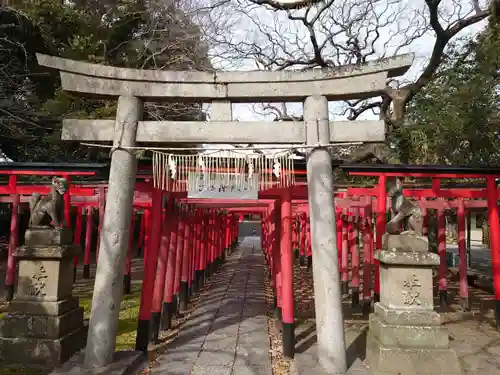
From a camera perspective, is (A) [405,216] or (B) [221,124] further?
(A) [405,216]

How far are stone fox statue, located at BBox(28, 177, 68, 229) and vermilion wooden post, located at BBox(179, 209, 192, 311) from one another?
361cm

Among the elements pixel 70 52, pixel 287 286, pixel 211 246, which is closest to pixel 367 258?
pixel 287 286

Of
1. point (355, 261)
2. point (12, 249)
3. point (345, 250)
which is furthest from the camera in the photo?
point (345, 250)

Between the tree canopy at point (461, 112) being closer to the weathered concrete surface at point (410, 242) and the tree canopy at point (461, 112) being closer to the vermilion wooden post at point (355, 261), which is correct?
the vermilion wooden post at point (355, 261)

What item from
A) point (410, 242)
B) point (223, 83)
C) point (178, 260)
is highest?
point (223, 83)

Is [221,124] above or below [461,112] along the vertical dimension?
below

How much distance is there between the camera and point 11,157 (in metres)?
16.1

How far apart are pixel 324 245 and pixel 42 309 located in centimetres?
419

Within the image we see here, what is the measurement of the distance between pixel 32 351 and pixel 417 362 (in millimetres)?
5296

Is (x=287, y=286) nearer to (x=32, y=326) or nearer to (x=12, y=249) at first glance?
(x=32, y=326)

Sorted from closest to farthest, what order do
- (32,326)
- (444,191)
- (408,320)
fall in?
1. (408,320)
2. (32,326)
3. (444,191)

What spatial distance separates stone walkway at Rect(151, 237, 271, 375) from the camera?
5.70 meters

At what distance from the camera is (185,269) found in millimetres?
9961

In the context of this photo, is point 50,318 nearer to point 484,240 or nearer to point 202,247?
point 202,247
